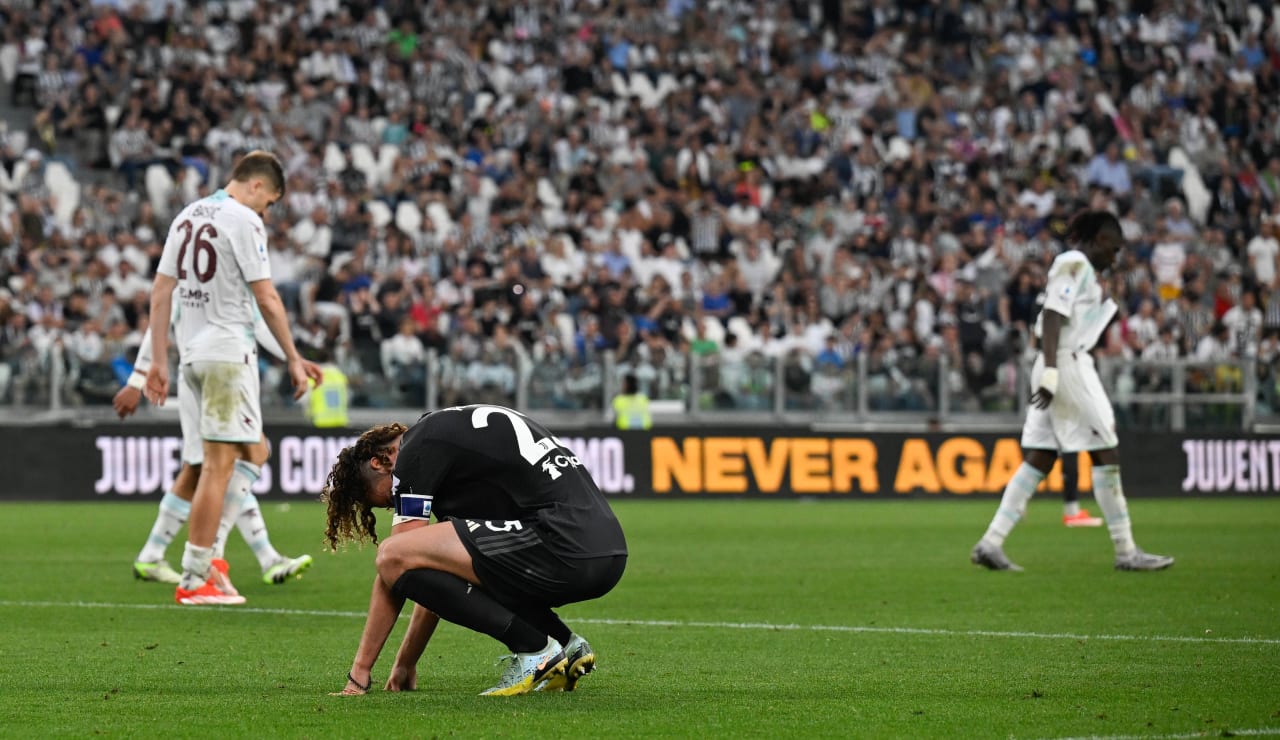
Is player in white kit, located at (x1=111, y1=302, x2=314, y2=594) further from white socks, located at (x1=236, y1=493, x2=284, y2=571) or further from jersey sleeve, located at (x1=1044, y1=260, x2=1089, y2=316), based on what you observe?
jersey sleeve, located at (x1=1044, y1=260, x2=1089, y2=316)

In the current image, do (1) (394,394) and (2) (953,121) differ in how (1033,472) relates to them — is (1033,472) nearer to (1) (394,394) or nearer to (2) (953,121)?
(1) (394,394)

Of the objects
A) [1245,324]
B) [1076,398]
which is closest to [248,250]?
[1076,398]

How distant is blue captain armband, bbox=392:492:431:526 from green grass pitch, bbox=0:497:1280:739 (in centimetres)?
A: 69

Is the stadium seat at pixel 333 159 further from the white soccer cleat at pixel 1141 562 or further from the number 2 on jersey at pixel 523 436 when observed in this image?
the number 2 on jersey at pixel 523 436

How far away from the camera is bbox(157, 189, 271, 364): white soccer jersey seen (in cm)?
1067

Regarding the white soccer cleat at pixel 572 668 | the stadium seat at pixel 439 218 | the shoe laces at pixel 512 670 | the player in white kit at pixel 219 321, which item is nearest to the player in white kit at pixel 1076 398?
the player in white kit at pixel 219 321

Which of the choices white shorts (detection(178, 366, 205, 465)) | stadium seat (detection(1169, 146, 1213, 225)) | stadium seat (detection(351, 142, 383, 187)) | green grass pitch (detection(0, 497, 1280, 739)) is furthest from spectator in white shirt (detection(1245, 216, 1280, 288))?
white shorts (detection(178, 366, 205, 465))

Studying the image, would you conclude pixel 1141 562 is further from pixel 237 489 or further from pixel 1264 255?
pixel 1264 255

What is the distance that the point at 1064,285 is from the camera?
12672mm

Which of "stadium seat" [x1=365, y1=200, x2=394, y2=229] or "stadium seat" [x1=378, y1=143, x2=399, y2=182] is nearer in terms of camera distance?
"stadium seat" [x1=365, y1=200, x2=394, y2=229]

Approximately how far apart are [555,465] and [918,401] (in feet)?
59.1

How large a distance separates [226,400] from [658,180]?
62.2 feet

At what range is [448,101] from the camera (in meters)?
29.6

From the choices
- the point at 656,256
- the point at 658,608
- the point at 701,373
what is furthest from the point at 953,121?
the point at 658,608
